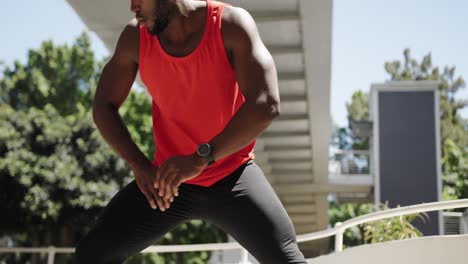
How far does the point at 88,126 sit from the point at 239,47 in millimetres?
13217

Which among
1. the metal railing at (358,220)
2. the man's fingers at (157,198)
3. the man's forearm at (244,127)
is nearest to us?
the man's forearm at (244,127)

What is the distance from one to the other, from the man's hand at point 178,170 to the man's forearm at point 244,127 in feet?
0.18

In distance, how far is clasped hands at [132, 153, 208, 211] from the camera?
76.0 inches

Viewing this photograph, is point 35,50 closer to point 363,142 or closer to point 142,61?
point 363,142

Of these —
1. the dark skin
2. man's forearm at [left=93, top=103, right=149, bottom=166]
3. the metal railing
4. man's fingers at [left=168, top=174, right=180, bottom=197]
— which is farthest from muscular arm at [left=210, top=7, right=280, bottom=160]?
the metal railing

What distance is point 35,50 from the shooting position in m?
25.7

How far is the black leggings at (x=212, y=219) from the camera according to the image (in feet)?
6.70

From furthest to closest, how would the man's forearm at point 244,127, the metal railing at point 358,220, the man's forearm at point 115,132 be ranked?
1. the metal railing at point 358,220
2. the man's forearm at point 115,132
3. the man's forearm at point 244,127

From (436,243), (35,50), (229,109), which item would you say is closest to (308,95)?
Answer: (436,243)

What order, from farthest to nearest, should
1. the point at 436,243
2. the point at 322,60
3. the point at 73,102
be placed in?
the point at 73,102
the point at 322,60
the point at 436,243

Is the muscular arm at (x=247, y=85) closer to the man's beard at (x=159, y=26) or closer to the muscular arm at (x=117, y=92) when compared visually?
the man's beard at (x=159, y=26)

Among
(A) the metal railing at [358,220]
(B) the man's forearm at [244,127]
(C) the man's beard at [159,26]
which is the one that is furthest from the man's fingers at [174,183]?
(A) the metal railing at [358,220]

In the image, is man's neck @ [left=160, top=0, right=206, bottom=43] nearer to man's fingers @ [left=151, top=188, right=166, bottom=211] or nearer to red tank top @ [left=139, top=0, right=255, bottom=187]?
red tank top @ [left=139, top=0, right=255, bottom=187]

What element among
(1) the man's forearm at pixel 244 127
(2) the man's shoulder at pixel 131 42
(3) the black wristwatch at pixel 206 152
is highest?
(2) the man's shoulder at pixel 131 42
